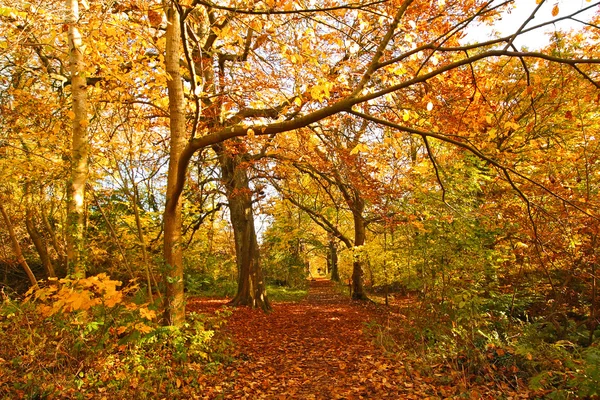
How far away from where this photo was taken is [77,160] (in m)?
5.02

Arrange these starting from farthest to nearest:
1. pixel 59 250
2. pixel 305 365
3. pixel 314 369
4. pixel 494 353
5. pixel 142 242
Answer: pixel 59 250
pixel 305 365
pixel 314 369
pixel 142 242
pixel 494 353

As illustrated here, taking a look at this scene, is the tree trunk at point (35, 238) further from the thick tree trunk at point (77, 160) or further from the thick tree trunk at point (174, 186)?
the thick tree trunk at point (174, 186)

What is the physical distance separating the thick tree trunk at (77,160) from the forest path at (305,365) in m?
2.57

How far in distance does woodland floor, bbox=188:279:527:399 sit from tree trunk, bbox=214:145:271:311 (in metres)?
1.22

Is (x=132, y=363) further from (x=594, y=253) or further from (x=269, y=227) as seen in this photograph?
(x=269, y=227)

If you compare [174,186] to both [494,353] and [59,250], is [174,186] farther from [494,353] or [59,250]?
[59,250]

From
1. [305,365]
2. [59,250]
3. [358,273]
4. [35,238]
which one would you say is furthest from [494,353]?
[59,250]

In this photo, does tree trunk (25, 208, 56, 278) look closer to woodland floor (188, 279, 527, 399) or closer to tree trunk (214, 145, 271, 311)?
woodland floor (188, 279, 527, 399)

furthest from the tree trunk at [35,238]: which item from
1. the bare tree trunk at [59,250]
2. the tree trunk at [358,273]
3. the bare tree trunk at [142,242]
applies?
the tree trunk at [358,273]

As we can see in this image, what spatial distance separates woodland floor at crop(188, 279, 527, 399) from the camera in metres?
→ 4.27

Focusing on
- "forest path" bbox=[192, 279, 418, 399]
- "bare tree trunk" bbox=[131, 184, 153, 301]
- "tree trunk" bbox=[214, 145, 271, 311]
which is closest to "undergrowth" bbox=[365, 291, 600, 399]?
"forest path" bbox=[192, 279, 418, 399]

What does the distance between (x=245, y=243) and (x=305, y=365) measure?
4.79 m

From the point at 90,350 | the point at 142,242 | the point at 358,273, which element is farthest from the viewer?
the point at 358,273

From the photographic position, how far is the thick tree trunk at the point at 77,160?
480 cm
